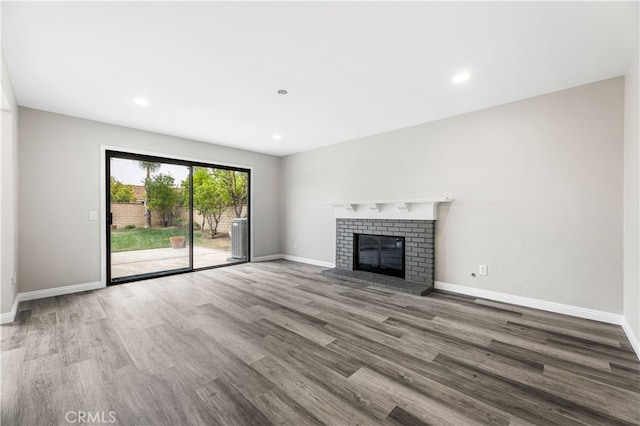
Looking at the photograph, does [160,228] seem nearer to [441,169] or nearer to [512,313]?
[441,169]

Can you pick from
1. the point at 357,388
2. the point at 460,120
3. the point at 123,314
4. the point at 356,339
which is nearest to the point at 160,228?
the point at 123,314

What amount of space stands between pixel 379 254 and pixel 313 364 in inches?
113

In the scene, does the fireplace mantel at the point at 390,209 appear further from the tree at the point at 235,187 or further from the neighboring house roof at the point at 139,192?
the neighboring house roof at the point at 139,192

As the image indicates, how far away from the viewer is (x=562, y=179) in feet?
9.75

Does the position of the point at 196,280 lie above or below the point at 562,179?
below

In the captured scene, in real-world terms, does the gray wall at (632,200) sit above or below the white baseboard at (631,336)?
above

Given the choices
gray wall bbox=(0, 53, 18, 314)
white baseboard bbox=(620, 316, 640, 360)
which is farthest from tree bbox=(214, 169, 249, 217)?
white baseboard bbox=(620, 316, 640, 360)

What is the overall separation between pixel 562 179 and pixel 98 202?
6165 millimetres

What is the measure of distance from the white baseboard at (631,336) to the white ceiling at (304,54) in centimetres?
244

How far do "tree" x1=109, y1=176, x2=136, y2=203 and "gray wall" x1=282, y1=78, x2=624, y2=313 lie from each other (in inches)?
167

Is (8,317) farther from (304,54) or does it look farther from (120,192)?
(304,54)

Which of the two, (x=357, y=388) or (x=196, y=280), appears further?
(x=196, y=280)

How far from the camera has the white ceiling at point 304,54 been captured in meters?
1.85

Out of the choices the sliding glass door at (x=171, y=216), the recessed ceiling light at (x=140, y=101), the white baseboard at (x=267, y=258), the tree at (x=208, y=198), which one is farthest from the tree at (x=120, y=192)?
the white baseboard at (x=267, y=258)
